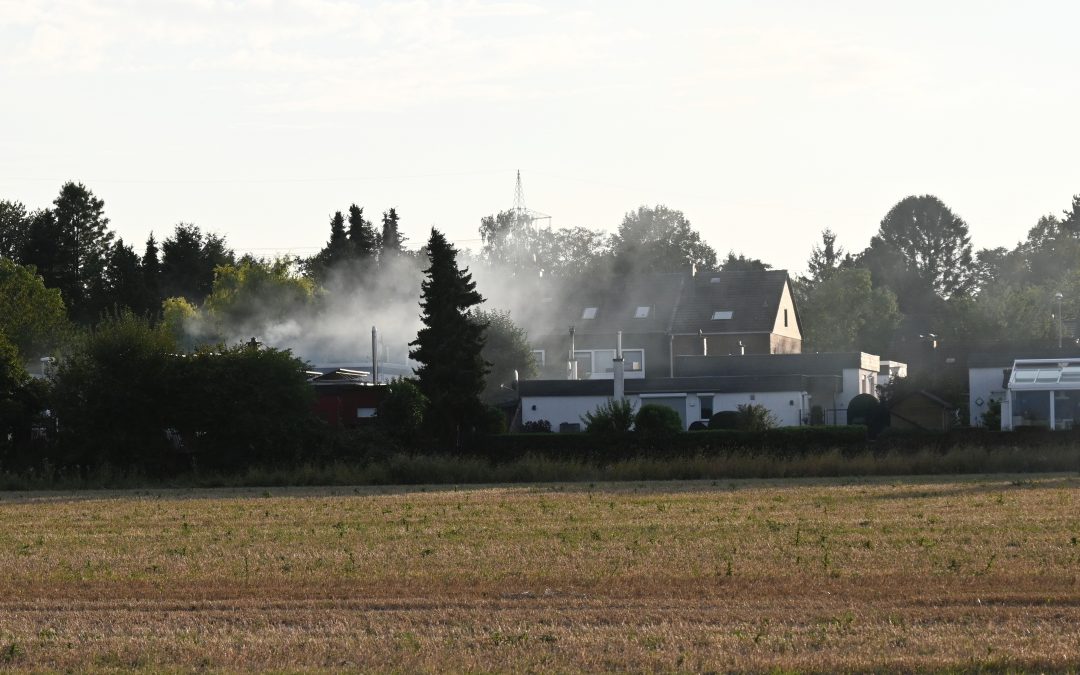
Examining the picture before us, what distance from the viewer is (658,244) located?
13788cm

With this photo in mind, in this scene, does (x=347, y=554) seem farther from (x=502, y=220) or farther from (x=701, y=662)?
(x=502, y=220)

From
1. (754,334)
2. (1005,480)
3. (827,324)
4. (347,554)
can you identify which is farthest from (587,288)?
(347,554)

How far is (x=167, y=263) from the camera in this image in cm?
11825

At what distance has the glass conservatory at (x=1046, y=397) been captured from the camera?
62.8 metres

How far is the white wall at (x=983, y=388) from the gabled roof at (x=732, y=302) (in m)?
19.3

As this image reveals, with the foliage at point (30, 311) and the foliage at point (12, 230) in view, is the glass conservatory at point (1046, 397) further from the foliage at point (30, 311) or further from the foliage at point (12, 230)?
the foliage at point (12, 230)

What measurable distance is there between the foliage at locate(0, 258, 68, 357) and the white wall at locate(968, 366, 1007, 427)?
5456cm

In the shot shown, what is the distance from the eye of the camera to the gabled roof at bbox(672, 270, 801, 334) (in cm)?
8994

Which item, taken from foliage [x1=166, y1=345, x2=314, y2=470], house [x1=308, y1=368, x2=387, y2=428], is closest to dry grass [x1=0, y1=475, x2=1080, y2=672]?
foliage [x1=166, y1=345, x2=314, y2=470]

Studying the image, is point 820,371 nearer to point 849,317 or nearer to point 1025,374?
point 1025,374

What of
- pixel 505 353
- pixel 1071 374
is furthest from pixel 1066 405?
pixel 505 353

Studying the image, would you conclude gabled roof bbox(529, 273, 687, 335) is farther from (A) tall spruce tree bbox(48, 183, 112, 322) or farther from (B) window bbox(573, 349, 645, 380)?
(A) tall spruce tree bbox(48, 183, 112, 322)

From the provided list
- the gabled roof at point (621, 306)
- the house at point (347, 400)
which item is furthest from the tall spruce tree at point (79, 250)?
the house at point (347, 400)

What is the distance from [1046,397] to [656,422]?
19.9 metres
